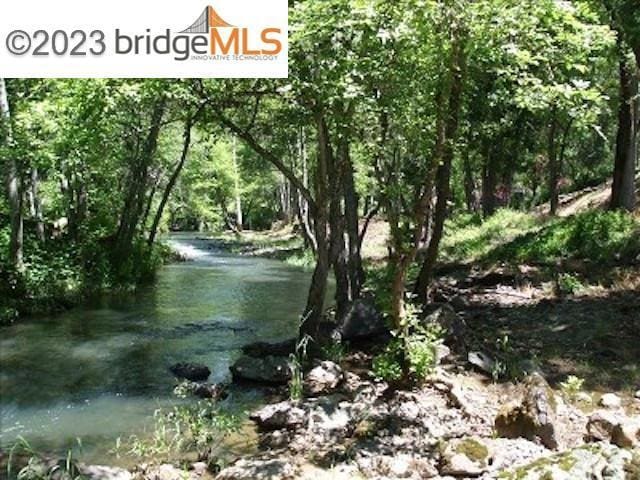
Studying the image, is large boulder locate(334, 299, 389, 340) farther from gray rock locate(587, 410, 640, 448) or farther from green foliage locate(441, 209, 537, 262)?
green foliage locate(441, 209, 537, 262)

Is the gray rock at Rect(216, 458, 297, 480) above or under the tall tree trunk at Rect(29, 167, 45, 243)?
under

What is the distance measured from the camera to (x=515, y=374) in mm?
10109

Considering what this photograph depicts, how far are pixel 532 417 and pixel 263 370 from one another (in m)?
4.97

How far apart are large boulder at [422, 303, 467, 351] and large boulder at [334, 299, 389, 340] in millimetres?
1068

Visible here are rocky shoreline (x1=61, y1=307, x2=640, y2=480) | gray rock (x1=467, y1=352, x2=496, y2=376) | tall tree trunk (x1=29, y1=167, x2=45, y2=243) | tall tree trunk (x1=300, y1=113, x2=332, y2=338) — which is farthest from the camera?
tall tree trunk (x1=29, y1=167, x2=45, y2=243)

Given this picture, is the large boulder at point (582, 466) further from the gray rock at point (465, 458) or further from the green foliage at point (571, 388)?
the green foliage at point (571, 388)

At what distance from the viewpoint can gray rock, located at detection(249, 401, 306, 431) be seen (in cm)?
895

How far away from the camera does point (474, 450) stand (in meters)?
7.25

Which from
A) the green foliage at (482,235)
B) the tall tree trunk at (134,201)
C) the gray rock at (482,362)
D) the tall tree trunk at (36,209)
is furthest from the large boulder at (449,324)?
the tall tree trunk at (36,209)

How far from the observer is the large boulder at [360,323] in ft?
41.7

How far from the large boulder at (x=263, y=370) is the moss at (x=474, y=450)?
163 inches

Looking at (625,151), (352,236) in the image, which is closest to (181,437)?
(352,236)

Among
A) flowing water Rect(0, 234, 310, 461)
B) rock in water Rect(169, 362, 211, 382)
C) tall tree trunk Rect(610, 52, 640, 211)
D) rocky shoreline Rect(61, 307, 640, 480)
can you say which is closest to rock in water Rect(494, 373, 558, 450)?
rocky shoreline Rect(61, 307, 640, 480)

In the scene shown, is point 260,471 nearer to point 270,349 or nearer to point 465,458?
point 465,458
